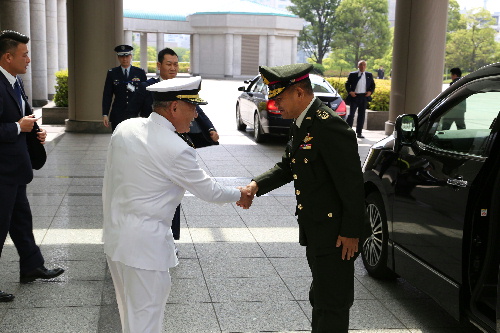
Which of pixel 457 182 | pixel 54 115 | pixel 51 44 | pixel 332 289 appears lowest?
pixel 54 115

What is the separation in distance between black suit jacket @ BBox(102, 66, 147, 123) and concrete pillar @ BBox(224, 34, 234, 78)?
161 ft

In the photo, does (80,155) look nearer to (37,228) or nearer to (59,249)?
(37,228)

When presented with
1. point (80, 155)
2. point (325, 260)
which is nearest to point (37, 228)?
point (325, 260)

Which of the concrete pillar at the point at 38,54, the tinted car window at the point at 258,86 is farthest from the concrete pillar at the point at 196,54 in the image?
the tinted car window at the point at 258,86

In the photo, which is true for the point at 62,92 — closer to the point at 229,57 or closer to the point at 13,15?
the point at 13,15

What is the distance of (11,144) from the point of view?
5.55 metres

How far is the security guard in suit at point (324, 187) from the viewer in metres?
3.86

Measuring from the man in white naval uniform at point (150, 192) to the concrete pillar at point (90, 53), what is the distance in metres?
13.9

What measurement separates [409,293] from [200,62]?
178ft

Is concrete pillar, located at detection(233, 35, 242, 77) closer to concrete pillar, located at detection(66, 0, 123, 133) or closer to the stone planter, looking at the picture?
the stone planter

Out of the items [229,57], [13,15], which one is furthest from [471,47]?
[13,15]

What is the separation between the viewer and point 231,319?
17.1ft

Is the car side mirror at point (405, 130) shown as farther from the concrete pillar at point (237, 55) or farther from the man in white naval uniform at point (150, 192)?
the concrete pillar at point (237, 55)

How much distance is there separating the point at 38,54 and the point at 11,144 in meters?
20.9
